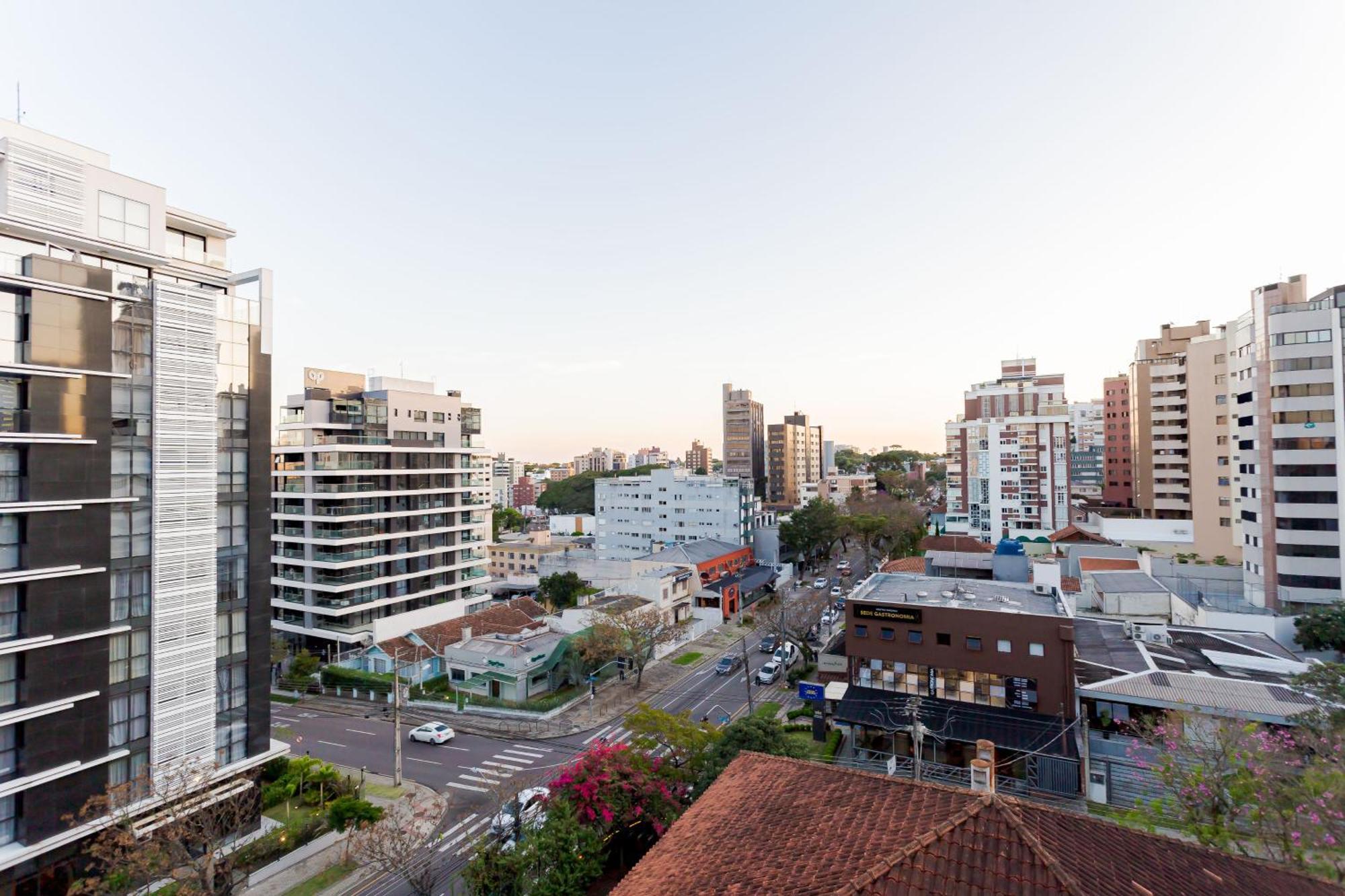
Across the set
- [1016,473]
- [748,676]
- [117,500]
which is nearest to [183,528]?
[117,500]

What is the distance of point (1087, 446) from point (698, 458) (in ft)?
302

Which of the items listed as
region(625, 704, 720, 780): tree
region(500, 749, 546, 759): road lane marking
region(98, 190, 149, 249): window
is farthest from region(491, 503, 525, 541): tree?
region(625, 704, 720, 780): tree

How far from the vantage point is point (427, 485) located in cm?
5138

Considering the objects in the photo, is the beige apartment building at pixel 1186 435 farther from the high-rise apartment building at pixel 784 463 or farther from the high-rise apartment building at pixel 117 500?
the high-rise apartment building at pixel 117 500

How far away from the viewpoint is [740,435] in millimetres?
128000

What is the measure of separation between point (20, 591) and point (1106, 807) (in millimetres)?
36521

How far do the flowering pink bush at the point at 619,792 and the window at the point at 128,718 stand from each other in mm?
13338

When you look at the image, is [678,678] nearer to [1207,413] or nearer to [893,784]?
[893,784]

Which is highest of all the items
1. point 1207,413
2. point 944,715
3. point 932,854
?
point 1207,413

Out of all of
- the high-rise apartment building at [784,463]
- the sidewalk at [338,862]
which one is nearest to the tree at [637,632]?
the sidewalk at [338,862]

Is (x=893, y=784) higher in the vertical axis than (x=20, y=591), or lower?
lower

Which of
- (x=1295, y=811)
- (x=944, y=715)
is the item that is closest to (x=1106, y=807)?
(x=944, y=715)

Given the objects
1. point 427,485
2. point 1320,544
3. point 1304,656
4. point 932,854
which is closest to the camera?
point 932,854

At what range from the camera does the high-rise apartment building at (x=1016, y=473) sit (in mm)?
77562
